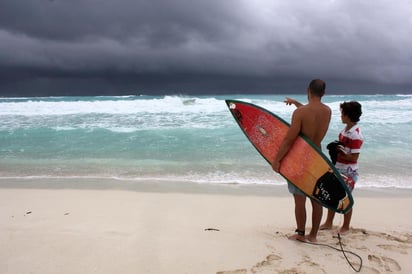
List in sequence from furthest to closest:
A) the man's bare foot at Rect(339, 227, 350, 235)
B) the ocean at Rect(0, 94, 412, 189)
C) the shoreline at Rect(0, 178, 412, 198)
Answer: the ocean at Rect(0, 94, 412, 189), the shoreline at Rect(0, 178, 412, 198), the man's bare foot at Rect(339, 227, 350, 235)

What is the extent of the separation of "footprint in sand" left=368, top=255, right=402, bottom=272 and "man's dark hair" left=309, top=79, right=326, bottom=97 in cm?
154

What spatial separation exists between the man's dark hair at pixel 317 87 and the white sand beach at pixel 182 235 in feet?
4.84

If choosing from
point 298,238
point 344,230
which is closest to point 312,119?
point 298,238

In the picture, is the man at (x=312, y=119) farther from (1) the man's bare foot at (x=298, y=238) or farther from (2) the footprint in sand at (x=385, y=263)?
(2) the footprint in sand at (x=385, y=263)

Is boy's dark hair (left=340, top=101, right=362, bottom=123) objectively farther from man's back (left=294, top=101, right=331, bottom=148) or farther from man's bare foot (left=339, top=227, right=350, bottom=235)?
man's bare foot (left=339, top=227, right=350, bottom=235)

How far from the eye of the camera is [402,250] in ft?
10.1

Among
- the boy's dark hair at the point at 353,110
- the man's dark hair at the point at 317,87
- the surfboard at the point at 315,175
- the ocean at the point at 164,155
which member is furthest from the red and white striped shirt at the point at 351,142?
the ocean at the point at 164,155

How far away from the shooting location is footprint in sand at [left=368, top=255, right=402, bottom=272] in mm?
2745

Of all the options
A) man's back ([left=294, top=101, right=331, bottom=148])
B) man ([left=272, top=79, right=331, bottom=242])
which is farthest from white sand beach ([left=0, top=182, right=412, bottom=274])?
man's back ([left=294, top=101, right=331, bottom=148])

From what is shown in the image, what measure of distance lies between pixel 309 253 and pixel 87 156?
6.47 metres

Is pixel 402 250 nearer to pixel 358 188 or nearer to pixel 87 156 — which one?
pixel 358 188

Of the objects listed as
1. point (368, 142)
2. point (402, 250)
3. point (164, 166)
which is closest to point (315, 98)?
point (402, 250)

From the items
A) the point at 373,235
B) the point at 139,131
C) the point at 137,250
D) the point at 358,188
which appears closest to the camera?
the point at 137,250

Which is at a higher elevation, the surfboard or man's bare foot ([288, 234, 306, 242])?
the surfboard
